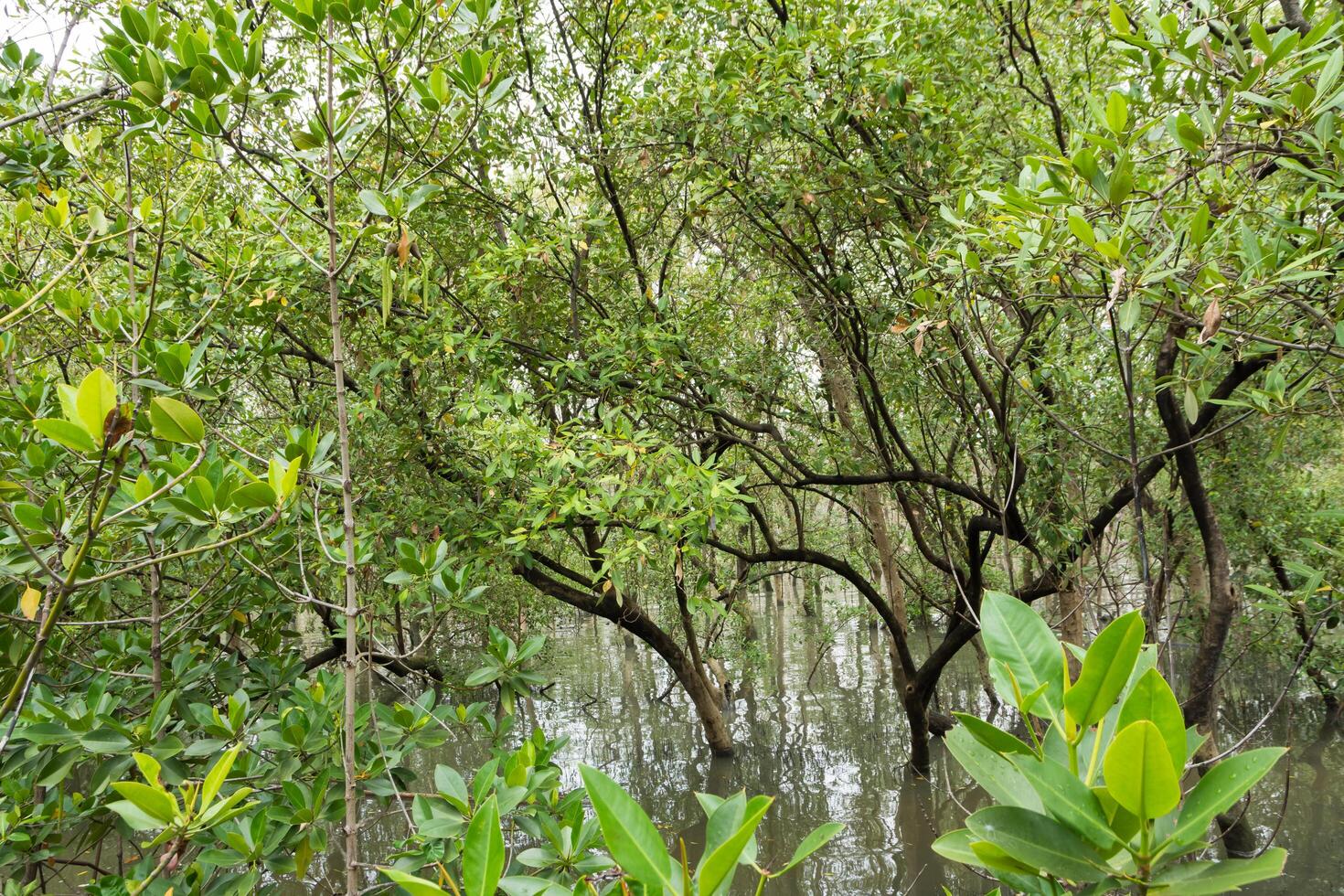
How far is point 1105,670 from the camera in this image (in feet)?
2.25

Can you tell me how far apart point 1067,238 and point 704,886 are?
6.75ft

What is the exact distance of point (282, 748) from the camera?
190 centimetres

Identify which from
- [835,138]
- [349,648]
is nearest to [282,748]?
[349,648]

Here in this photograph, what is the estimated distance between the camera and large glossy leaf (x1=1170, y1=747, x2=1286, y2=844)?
0.67 metres

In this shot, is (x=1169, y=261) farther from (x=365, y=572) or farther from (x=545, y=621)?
(x=545, y=621)

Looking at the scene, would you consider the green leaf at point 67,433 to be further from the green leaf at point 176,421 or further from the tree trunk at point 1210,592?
the tree trunk at point 1210,592

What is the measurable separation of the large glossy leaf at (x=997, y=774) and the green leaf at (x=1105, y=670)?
0.39 feet

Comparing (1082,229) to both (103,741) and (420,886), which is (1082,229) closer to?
(420,886)

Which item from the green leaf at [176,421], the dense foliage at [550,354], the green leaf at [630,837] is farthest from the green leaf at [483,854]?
the green leaf at [176,421]

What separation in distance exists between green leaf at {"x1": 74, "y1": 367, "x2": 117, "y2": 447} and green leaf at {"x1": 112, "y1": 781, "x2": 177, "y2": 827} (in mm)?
497

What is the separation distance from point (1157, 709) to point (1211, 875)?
0.53 ft

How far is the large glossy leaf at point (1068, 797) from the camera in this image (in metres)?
0.67

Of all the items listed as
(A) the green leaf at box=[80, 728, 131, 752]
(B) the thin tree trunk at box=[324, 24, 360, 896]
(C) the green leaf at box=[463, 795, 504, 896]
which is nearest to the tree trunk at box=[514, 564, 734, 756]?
(A) the green leaf at box=[80, 728, 131, 752]

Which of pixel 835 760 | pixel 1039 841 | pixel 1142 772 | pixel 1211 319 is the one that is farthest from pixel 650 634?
pixel 1142 772
